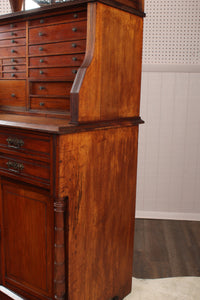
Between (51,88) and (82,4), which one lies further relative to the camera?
(51,88)

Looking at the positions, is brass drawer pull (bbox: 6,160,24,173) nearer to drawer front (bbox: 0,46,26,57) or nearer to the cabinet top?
drawer front (bbox: 0,46,26,57)

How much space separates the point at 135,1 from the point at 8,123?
1.19 m

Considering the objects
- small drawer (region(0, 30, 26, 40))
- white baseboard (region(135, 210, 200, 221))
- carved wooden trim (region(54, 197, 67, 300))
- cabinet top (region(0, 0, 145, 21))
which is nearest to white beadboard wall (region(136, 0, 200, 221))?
white baseboard (region(135, 210, 200, 221))

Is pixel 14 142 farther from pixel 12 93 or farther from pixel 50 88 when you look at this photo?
pixel 12 93

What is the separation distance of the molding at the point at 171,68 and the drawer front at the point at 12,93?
6.00 feet

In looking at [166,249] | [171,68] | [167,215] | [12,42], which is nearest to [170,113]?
[171,68]

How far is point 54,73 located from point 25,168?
0.72 meters

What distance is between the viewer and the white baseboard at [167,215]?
4133 mm

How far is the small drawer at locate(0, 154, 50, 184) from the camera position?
1.85m

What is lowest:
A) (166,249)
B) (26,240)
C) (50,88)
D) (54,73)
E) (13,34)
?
(166,249)

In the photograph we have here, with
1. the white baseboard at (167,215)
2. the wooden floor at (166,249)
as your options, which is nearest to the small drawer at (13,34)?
the wooden floor at (166,249)

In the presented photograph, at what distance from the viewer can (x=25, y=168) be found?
197 cm

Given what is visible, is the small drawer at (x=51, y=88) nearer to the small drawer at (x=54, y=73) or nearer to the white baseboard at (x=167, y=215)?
the small drawer at (x=54, y=73)

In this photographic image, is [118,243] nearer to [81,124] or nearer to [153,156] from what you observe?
[81,124]
